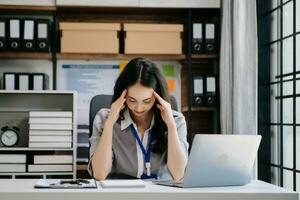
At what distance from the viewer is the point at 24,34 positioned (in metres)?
3.40

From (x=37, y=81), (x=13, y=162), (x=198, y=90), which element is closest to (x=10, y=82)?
(x=37, y=81)

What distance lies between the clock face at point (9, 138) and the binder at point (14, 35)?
624 mm

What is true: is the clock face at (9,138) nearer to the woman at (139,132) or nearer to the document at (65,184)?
the woman at (139,132)

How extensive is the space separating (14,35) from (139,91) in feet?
5.49

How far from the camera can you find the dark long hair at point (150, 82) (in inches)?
83.9

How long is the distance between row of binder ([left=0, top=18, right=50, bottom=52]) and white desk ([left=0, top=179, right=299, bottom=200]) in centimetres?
205

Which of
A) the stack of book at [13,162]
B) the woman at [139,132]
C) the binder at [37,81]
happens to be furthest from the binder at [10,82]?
the woman at [139,132]

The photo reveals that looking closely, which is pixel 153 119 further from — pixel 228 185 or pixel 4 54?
pixel 4 54

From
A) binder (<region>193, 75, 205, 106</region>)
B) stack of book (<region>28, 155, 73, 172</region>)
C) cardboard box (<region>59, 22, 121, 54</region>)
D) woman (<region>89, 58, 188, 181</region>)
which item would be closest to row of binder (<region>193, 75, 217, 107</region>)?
binder (<region>193, 75, 205, 106</region>)

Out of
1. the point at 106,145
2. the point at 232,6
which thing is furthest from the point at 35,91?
the point at 232,6

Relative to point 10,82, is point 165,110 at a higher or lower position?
lower

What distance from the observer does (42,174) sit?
326 centimetres

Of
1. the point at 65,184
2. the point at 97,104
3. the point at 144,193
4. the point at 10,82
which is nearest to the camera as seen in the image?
the point at 144,193

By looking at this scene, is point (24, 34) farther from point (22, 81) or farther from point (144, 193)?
point (144, 193)
